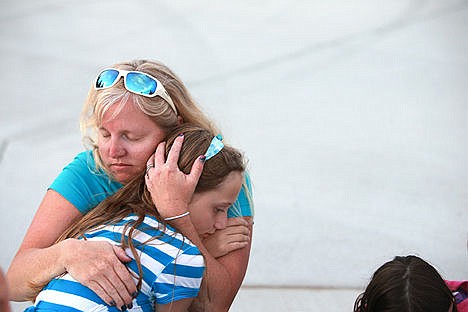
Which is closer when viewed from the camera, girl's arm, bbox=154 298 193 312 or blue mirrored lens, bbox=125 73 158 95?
girl's arm, bbox=154 298 193 312

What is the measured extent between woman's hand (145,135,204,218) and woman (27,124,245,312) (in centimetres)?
2

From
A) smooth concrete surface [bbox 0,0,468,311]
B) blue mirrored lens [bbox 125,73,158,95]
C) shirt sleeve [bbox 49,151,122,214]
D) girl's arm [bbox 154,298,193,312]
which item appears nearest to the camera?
girl's arm [bbox 154,298,193,312]

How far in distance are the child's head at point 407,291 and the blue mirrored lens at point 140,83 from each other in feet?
2.90

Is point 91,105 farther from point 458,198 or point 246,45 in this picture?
point 246,45

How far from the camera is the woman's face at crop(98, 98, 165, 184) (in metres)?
2.43

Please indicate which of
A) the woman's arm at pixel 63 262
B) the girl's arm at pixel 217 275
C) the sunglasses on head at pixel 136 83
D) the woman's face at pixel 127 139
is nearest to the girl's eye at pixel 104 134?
the woman's face at pixel 127 139

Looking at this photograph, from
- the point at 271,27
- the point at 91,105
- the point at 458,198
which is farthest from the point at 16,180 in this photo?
the point at 271,27

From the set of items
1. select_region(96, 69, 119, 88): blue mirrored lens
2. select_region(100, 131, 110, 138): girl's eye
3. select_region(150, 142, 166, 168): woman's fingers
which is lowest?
select_region(150, 142, 166, 168): woman's fingers

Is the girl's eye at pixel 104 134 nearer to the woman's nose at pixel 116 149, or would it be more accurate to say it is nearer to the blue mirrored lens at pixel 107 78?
the woman's nose at pixel 116 149

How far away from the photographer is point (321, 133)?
497 centimetres

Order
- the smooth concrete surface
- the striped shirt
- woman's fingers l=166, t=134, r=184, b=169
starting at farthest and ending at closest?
the smooth concrete surface
woman's fingers l=166, t=134, r=184, b=169
the striped shirt

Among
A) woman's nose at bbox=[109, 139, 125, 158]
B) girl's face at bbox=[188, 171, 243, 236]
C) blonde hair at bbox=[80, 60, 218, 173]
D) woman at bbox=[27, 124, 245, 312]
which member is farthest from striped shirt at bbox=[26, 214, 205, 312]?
blonde hair at bbox=[80, 60, 218, 173]

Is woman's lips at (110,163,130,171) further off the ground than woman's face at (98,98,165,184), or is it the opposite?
woman's face at (98,98,165,184)

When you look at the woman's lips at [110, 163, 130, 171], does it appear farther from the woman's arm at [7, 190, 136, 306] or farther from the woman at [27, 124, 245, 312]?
the woman's arm at [7, 190, 136, 306]
